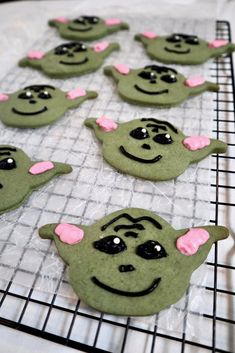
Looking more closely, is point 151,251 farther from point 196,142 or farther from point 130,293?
point 196,142

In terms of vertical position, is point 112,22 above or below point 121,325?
above

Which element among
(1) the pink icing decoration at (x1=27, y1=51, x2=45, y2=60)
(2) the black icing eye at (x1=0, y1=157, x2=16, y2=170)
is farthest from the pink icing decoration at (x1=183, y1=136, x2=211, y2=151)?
(1) the pink icing decoration at (x1=27, y1=51, x2=45, y2=60)

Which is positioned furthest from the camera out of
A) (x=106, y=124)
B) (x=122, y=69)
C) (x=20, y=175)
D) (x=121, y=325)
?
(x=122, y=69)

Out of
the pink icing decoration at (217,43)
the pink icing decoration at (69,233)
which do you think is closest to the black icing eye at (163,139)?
the pink icing decoration at (69,233)

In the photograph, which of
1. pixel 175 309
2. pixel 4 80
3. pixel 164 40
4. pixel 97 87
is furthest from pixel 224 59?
pixel 175 309

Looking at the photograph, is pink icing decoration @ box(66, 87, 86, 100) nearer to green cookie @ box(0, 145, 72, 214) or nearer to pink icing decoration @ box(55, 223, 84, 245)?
green cookie @ box(0, 145, 72, 214)

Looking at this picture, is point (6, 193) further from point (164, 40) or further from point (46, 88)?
point (164, 40)

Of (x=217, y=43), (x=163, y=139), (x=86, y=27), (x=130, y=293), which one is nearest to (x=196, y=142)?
(x=163, y=139)
